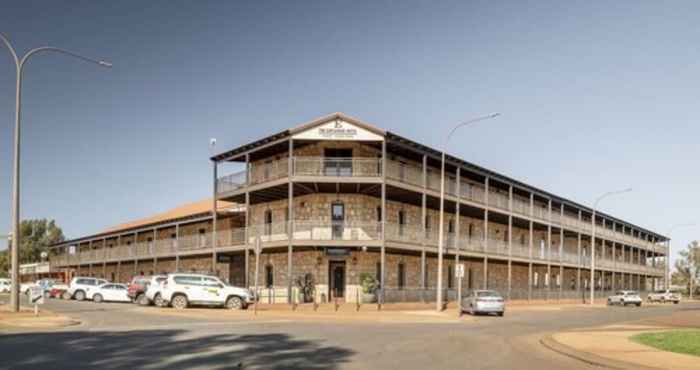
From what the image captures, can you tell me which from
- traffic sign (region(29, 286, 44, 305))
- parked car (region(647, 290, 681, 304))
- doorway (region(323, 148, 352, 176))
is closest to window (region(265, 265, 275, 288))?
doorway (region(323, 148, 352, 176))

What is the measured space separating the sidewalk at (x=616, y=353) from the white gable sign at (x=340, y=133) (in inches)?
776

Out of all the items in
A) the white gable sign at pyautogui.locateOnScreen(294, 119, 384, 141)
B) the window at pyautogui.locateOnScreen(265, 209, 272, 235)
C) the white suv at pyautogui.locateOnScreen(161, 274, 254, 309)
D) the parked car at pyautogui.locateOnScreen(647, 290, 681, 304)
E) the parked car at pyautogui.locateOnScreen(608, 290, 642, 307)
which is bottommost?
the parked car at pyautogui.locateOnScreen(647, 290, 681, 304)

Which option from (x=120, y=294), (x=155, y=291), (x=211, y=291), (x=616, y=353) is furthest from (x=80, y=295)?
(x=616, y=353)

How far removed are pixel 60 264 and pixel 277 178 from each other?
138ft

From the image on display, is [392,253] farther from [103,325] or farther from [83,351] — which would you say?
[83,351]

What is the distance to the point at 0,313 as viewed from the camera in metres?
22.9

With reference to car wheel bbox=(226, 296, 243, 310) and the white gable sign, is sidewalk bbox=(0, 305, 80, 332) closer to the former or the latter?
car wheel bbox=(226, 296, 243, 310)

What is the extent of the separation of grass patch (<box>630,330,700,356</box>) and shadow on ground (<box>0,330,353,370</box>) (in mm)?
6667

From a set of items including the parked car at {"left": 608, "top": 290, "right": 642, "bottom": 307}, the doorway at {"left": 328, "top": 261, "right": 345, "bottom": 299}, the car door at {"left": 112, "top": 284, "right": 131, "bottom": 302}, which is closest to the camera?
the doorway at {"left": 328, "top": 261, "right": 345, "bottom": 299}

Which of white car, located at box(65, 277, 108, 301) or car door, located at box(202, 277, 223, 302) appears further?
white car, located at box(65, 277, 108, 301)

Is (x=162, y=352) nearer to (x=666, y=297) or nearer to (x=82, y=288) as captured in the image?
(x=82, y=288)

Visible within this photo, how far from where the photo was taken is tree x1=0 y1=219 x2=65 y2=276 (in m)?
109

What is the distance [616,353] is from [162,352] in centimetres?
871

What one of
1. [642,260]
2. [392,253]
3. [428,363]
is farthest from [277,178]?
[642,260]
